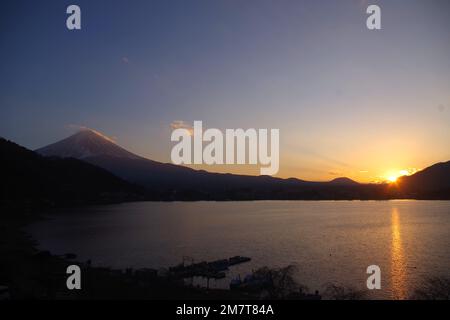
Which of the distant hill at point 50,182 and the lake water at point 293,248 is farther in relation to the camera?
the distant hill at point 50,182

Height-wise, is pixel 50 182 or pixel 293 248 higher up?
pixel 50 182

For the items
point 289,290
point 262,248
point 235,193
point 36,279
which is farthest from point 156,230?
point 235,193

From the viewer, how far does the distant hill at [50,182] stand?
6436 centimetres

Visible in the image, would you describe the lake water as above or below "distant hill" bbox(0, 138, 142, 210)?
below

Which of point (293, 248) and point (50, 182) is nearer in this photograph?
point (293, 248)

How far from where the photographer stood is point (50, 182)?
78188 mm

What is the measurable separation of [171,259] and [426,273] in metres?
16.3

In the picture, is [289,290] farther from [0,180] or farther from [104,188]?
[104,188]

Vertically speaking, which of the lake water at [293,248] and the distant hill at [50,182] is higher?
the distant hill at [50,182]

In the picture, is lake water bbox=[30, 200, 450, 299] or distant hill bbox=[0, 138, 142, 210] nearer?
lake water bbox=[30, 200, 450, 299]

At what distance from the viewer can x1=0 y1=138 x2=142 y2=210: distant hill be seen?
6436cm

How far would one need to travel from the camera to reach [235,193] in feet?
493
